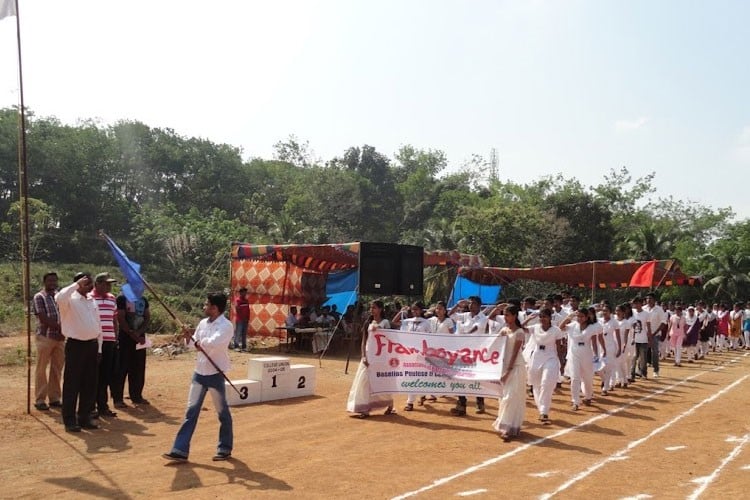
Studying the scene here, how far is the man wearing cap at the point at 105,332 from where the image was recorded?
9992mm

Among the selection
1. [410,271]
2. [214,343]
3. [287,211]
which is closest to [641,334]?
[410,271]

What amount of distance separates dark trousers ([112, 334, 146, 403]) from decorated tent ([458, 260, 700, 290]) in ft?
43.7

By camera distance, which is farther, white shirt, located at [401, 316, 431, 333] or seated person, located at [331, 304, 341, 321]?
seated person, located at [331, 304, 341, 321]

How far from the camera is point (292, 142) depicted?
3118 inches

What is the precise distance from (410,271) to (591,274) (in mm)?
7984

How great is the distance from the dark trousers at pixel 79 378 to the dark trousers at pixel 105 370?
869 millimetres

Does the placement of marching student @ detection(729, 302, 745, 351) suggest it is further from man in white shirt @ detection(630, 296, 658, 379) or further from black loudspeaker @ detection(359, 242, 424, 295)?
black loudspeaker @ detection(359, 242, 424, 295)

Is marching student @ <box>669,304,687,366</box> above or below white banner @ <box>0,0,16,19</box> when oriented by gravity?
below

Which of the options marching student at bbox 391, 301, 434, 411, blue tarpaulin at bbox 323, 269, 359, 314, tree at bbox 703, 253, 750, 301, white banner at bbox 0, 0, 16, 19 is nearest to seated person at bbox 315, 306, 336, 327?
blue tarpaulin at bbox 323, 269, 359, 314

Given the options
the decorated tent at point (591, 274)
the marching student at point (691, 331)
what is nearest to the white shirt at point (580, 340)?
the decorated tent at point (591, 274)

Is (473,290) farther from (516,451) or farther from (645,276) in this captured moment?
(516,451)

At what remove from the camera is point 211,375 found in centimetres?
750

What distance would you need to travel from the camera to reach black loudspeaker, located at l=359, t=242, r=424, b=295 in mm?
19094

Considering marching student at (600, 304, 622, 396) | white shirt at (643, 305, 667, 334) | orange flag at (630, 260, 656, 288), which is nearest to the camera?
marching student at (600, 304, 622, 396)
